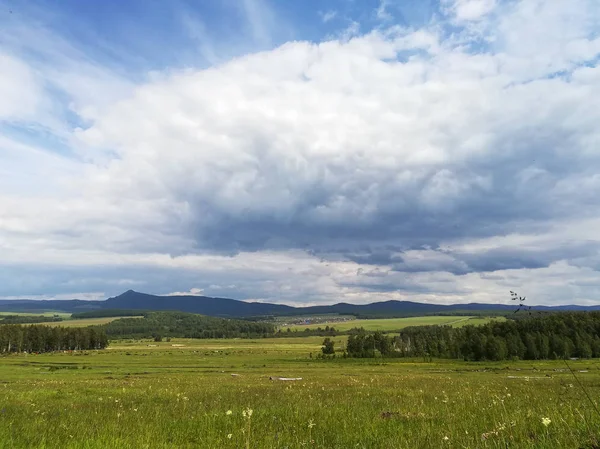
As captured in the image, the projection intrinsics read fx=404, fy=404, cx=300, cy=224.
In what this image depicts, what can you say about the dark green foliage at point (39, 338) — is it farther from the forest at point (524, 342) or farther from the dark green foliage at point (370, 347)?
the forest at point (524, 342)

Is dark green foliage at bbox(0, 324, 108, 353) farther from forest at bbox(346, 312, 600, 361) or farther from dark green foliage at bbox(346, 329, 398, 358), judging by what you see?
forest at bbox(346, 312, 600, 361)

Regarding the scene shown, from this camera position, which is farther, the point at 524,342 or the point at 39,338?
the point at 39,338

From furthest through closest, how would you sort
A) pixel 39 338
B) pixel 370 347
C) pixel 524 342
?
pixel 39 338 < pixel 370 347 < pixel 524 342

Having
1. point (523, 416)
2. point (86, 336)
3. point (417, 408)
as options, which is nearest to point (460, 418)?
point (523, 416)

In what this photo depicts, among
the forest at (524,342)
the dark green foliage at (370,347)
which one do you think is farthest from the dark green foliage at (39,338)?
the forest at (524,342)

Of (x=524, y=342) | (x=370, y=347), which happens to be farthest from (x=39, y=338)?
(x=524, y=342)

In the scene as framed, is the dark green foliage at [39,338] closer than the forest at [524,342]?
No

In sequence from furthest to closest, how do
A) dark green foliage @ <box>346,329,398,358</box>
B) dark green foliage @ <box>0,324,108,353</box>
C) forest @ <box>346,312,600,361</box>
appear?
dark green foliage @ <box>0,324,108,353</box>
dark green foliage @ <box>346,329,398,358</box>
forest @ <box>346,312,600,361</box>

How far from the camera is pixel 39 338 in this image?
178m

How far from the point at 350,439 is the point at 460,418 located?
11.4 ft

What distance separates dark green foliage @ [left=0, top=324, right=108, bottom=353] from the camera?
166 meters

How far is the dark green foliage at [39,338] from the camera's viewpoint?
546 feet

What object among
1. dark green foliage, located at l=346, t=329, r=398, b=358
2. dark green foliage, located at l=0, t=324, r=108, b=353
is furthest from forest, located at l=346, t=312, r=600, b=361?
dark green foliage, located at l=0, t=324, r=108, b=353

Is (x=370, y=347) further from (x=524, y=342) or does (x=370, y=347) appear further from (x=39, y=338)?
(x=39, y=338)
